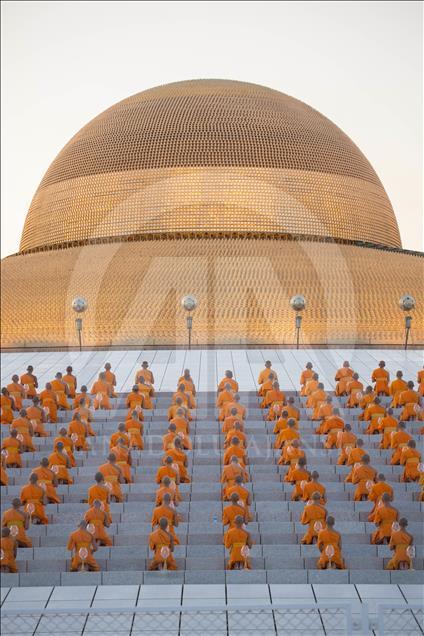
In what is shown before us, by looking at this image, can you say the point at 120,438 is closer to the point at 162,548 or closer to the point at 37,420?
the point at 37,420

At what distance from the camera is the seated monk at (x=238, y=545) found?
10219mm

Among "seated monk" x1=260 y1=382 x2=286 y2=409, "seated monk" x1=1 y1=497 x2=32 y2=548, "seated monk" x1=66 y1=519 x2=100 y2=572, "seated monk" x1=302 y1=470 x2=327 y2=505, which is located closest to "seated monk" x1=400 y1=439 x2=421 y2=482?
"seated monk" x1=302 y1=470 x2=327 y2=505

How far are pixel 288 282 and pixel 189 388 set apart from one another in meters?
8.56

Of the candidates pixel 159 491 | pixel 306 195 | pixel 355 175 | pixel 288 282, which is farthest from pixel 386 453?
pixel 355 175

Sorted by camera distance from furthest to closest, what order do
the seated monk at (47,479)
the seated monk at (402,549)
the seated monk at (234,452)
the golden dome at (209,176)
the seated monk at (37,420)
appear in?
the golden dome at (209,176) < the seated monk at (37,420) < the seated monk at (234,452) < the seated monk at (47,479) < the seated monk at (402,549)

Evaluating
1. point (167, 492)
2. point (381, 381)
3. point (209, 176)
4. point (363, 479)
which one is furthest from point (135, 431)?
point (209, 176)

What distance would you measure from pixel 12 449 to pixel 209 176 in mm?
16390

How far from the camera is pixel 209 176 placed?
28.1 m

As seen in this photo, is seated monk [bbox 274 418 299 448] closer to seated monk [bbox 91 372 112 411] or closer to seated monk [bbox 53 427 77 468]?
seated monk [bbox 53 427 77 468]

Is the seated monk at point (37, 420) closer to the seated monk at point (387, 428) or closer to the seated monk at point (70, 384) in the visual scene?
the seated monk at point (70, 384)

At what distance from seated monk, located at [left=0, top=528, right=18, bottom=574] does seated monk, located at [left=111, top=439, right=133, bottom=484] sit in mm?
2519

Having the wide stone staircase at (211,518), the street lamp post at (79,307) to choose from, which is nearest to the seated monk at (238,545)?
the wide stone staircase at (211,518)

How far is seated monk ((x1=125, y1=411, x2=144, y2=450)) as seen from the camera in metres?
13.7

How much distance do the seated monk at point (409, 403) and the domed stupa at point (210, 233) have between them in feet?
25.1
